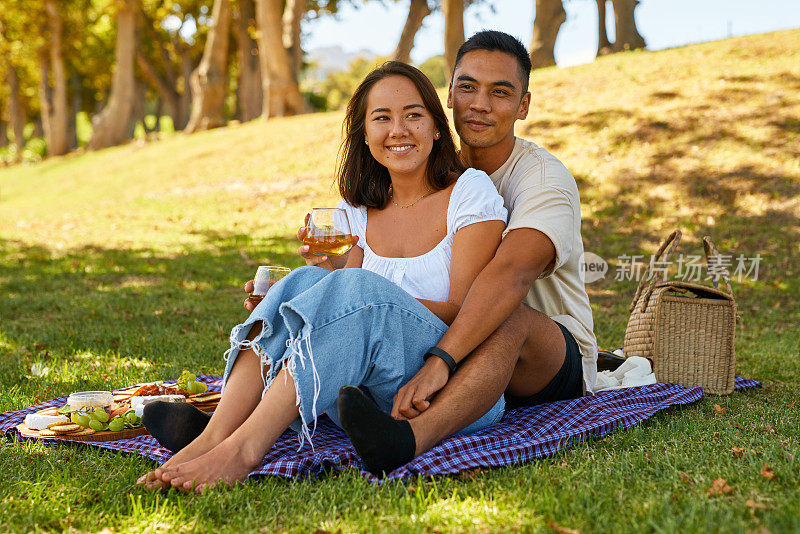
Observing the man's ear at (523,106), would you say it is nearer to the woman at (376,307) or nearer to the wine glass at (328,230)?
the woman at (376,307)

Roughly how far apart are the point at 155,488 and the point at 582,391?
2287mm

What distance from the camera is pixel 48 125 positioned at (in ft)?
102

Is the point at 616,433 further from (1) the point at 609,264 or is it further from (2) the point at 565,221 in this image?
(1) the point at 609,264

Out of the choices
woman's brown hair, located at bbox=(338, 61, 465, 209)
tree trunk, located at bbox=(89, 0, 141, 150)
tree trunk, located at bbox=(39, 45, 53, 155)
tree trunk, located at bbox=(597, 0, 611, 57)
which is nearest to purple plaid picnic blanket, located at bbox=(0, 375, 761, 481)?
woman's brown hair, located at bbox=(338, 61, 465, 209)

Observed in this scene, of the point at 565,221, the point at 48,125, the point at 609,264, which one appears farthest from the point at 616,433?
the point at 48,125

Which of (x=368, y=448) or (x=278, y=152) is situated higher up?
(x=278, y=152)

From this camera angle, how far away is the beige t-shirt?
3512 mm

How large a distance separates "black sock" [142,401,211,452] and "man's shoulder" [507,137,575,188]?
78.3 inches

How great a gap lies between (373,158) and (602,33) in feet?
57.0

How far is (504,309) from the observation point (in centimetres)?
316

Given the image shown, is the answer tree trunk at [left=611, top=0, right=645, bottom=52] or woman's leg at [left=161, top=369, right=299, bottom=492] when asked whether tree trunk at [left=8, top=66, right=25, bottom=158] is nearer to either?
tree trunk at [left=611, top=0, right=645, bottom=52]

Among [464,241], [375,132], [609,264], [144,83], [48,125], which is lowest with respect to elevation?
[609,264]

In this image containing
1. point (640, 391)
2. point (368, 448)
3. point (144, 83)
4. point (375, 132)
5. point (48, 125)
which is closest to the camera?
point (368, 448)

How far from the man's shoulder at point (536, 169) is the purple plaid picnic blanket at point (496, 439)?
117 cm
